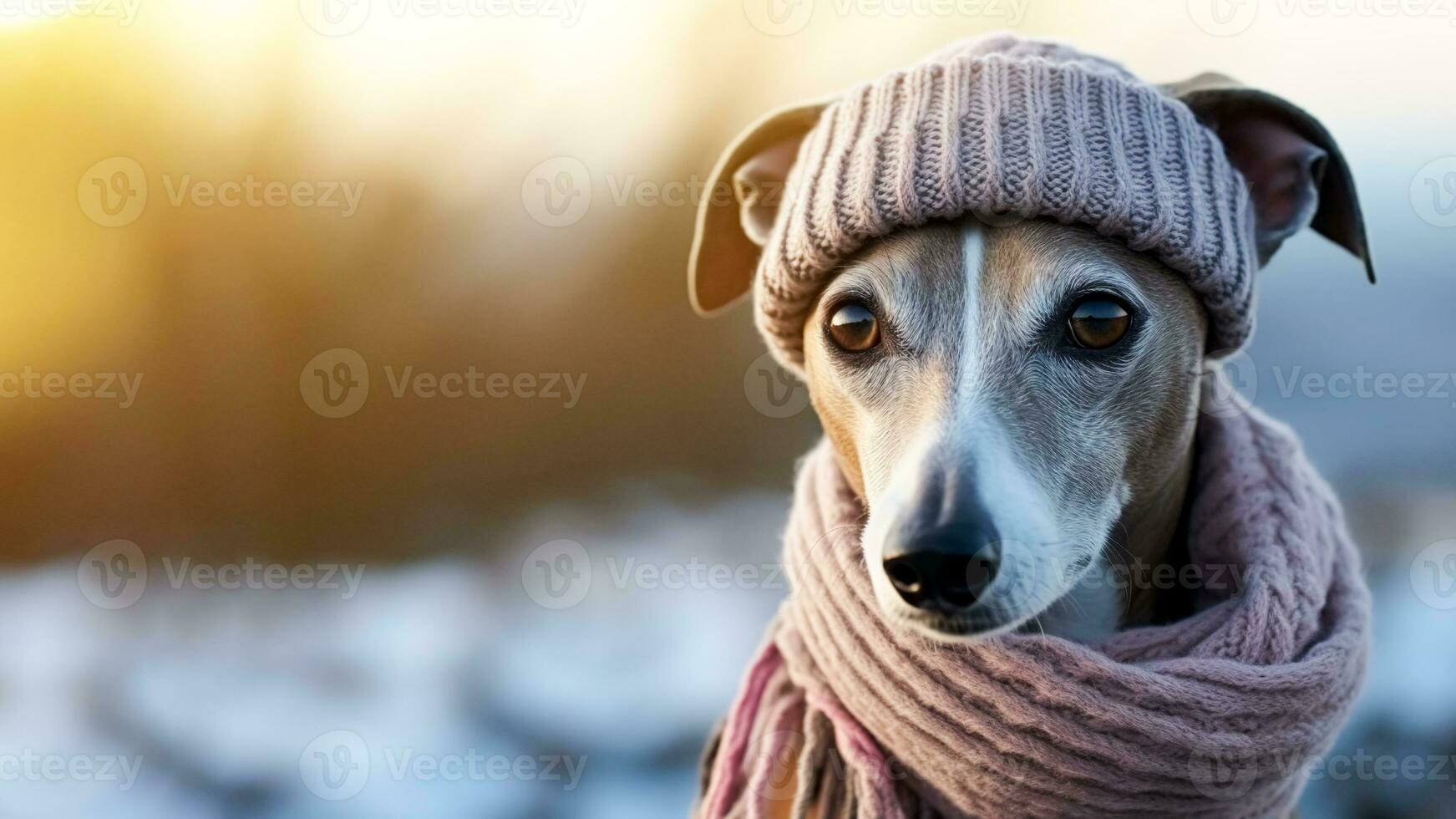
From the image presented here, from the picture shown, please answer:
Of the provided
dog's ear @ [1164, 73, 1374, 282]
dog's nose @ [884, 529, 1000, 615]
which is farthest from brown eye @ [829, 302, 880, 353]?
dog's ear @ [1164, 73, 1374, 282]

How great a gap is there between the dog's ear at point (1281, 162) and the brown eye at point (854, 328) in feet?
2.23

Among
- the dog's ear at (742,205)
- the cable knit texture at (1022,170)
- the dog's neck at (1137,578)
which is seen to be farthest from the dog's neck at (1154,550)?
the dog's ear at (742,205)

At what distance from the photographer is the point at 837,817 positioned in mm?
1733

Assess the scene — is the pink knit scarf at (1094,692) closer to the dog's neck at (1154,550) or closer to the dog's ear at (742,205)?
the dog's neck at (1154,550)

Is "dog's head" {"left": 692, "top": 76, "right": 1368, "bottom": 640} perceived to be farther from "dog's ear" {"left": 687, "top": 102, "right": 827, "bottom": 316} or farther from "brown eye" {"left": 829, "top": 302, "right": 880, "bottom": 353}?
"dog's ear" {"left": 687, "top": 102, "right": 827, "bottom": 316}

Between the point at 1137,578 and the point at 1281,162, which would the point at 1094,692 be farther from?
the point at 1281,162

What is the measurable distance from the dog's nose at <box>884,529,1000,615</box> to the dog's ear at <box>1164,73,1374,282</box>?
95 cm

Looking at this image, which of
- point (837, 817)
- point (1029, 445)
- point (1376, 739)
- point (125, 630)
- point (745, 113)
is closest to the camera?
Answer: point (1029, 445)

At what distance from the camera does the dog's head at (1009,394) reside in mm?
1366

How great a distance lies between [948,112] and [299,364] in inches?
122

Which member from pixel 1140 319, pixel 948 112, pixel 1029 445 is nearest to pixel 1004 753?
pixel 1029 445

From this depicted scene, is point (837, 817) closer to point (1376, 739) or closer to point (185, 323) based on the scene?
point (1376, 739)

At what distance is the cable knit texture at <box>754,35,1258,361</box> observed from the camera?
1534 millimetres

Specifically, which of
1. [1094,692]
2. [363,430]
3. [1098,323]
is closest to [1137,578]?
[1094,692]
